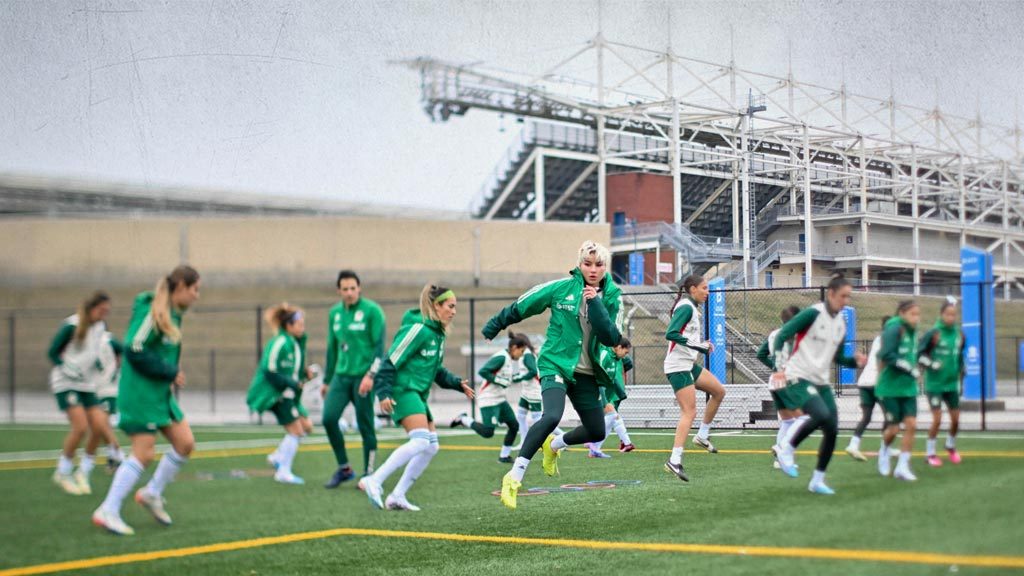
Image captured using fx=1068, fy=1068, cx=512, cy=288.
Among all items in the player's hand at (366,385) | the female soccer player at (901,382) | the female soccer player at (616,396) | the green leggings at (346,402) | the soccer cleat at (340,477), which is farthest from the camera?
the soccer cleat at (340,477)

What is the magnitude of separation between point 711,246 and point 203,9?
4075 millimetres

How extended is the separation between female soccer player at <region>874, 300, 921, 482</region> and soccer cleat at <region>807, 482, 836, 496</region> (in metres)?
0.21

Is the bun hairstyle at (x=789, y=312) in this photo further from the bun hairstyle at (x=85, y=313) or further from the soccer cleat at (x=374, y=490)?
the soccer cleat at (x=374, y=490)

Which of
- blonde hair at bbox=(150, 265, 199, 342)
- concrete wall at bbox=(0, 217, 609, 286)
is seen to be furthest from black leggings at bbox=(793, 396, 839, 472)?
blonde hair at bbox=(150, 265, 199, 342)

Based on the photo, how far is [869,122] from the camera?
3.50m

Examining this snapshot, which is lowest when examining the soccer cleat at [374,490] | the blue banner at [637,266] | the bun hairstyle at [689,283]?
the soccer cleat at [374,490]

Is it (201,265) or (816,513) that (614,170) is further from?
(201,265)

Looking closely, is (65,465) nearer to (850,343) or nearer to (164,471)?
(164,471)

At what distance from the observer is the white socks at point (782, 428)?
141 inches

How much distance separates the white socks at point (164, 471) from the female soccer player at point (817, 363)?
4110mm

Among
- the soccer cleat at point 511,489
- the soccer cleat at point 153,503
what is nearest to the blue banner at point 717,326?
the soccer cleat at point 511,489

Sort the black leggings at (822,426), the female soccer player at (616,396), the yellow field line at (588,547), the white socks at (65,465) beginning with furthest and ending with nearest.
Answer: the white socks at (65,465) → the female soccer player at (616,396) → the black leggings at (822,426) → the yellow field line at (588,547)

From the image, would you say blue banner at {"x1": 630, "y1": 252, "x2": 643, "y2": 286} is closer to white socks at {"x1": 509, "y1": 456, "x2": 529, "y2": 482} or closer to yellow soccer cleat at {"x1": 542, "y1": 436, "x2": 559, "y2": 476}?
white socks at {"x1": 509, "y1": 456, "x2": 529, "y2": 482}

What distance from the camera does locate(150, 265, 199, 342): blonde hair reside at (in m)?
5.26
